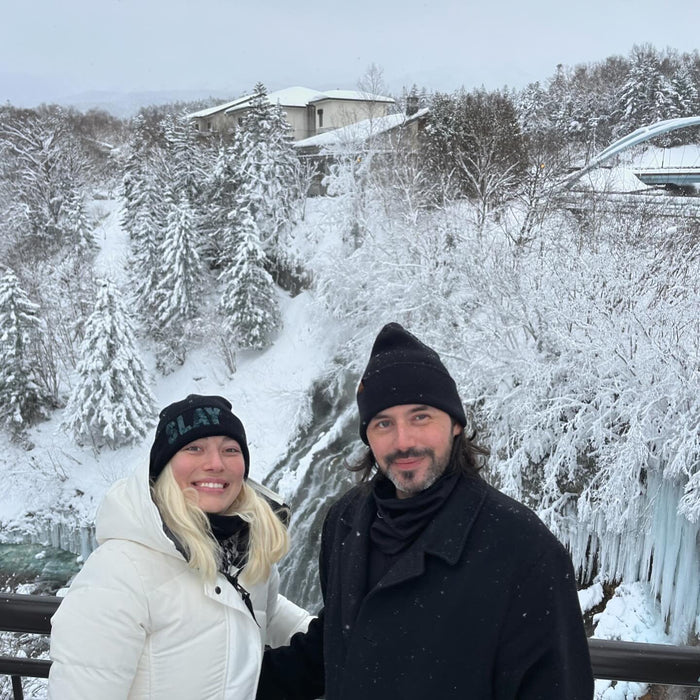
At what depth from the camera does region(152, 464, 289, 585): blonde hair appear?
1.92 metres

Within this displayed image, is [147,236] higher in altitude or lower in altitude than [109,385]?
higher

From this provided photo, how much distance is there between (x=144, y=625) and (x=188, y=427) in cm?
66

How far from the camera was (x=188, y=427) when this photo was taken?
2152 mm

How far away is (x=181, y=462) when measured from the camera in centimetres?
212

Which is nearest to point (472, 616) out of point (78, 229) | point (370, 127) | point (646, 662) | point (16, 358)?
point (646, 662)

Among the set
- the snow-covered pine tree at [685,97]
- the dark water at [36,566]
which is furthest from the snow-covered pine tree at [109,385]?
the snow-covered pine tree at [685,97]

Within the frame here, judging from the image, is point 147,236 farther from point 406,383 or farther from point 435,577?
point 435,577

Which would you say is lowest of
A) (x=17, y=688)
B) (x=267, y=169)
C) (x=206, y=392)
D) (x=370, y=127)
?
(x=206, y=392)

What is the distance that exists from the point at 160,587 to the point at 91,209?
43729mm

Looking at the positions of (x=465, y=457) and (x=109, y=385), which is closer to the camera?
(x=465, y=457)

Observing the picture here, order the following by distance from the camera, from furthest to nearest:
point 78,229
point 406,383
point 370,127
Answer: point 78,229 < point 370,127 < point 406,383

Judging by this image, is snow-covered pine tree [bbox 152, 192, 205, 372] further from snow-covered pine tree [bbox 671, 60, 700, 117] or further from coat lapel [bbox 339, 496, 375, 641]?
snow-covered pine tree [bbox 671, 60, 700, 117]

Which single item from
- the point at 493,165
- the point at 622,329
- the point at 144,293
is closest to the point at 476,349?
the point at 622,329

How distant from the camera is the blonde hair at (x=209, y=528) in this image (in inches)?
75.7
